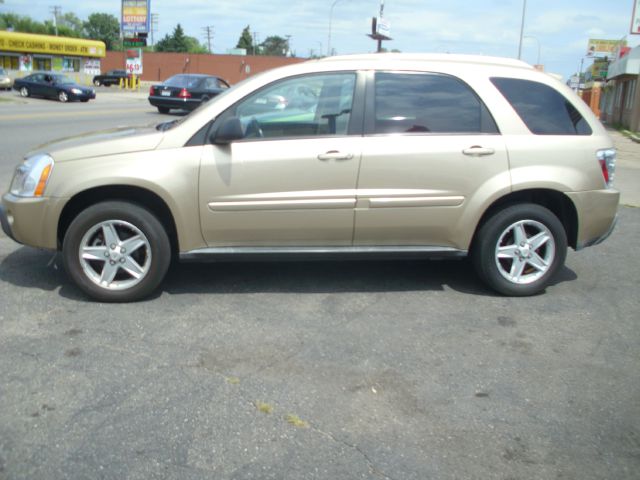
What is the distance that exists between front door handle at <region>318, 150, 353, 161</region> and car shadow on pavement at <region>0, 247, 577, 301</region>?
1.09 metres

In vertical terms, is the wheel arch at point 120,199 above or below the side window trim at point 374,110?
below

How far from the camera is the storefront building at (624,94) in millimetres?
26469

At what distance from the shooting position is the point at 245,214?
4.65 metres

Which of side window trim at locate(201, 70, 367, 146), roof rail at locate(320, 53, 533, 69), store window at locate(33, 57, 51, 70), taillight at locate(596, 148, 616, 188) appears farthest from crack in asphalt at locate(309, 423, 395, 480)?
store window at locate(33, 57, 51, 70)

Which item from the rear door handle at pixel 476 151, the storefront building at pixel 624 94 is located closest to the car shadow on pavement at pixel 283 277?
the rear door handle at pixel 476 151

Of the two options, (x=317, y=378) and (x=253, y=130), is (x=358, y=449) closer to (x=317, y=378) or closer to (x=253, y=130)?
(x=317, y=378)

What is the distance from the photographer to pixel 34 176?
4613 mm

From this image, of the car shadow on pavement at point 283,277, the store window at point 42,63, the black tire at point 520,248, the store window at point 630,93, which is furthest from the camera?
the store window at point 42,63

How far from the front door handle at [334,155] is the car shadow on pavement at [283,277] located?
1.09 meters

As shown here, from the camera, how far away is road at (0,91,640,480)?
2896 millimetres

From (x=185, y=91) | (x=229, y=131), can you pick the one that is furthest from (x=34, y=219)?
(x=185, y=91)

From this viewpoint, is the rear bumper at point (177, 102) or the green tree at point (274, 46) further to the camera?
the green tree at point (274, 46)

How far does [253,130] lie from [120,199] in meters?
1.10

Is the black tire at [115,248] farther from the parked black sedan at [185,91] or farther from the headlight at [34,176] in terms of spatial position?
the parked black sedan at [185,91]
